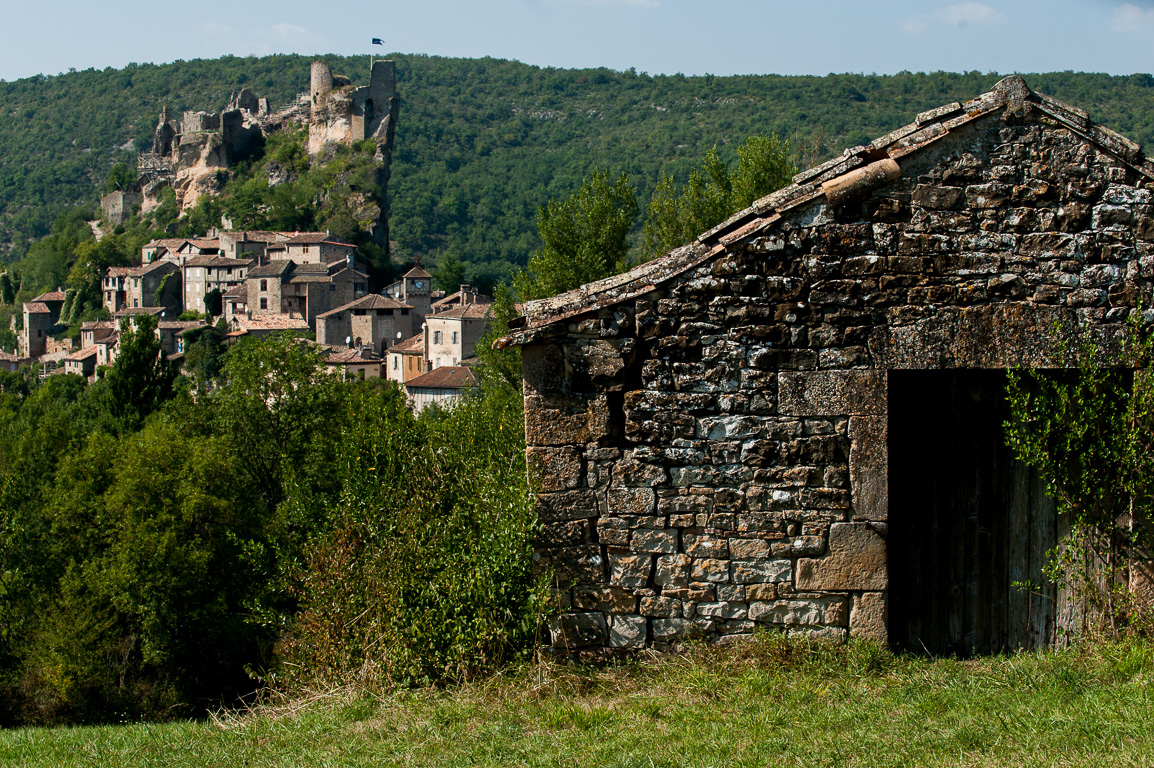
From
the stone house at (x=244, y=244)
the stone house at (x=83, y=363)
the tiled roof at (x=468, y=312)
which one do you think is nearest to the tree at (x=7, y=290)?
the stone house at (x=244, y=244)

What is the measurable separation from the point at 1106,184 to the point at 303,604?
5.71 meters

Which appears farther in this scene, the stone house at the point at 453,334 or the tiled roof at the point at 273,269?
→ the tiled roof at the point at 273,269

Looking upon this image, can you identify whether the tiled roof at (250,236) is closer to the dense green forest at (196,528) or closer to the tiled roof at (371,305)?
the tiled roof at (371,305)

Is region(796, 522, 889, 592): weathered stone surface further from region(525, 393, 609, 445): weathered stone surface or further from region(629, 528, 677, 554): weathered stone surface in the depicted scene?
region(525, 393, 609, 445): weathered stone surface

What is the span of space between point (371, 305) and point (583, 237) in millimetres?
54440

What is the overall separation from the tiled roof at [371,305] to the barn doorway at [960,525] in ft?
225

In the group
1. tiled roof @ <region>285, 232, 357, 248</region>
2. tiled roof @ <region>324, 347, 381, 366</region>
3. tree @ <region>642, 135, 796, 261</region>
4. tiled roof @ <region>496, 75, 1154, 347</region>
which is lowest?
tiled roof @ <region>496, 75, 1154, 347</region>

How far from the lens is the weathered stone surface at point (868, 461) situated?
213 inches

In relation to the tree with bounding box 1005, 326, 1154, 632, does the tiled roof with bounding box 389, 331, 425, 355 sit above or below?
above

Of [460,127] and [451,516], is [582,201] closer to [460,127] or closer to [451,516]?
[451,516]

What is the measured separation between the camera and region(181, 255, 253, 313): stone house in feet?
268

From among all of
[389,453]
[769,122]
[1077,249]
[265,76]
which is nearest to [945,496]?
[1077,249]

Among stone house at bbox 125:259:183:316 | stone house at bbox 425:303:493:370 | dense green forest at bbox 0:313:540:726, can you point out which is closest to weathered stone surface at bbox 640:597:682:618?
dense green forest at bbox 0:313:540:726

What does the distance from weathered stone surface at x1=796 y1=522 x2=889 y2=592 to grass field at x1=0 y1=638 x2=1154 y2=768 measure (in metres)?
0.38
